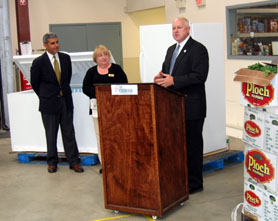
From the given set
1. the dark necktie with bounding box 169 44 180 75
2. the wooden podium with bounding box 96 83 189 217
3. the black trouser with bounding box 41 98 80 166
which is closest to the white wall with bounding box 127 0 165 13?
the black trouser with bounding box 41 98 80 166

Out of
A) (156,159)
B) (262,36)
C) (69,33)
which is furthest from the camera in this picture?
(69,33)

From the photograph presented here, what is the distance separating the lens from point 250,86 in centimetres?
301

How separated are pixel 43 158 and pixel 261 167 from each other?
11.1ft

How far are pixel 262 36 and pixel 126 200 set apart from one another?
397cm

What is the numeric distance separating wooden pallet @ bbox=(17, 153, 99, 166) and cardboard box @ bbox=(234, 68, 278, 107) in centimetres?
253

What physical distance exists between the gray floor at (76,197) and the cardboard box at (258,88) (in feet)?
3.40

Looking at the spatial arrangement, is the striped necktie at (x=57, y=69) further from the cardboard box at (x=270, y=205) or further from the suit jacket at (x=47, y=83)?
the cardboard box at (x=270, y=205)

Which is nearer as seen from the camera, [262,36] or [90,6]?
[262,36]

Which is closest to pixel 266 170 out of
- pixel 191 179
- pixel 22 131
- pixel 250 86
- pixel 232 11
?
pixel 250 86

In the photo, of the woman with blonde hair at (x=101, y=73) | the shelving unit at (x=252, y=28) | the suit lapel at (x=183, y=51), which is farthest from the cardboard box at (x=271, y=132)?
the shelving unit at (x=252, y=28)

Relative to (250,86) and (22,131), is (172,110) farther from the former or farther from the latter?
(22,131)

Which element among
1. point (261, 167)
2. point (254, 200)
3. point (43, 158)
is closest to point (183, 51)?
point (261, 167)

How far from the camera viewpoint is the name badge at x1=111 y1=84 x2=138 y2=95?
3209mm

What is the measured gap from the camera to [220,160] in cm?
462
